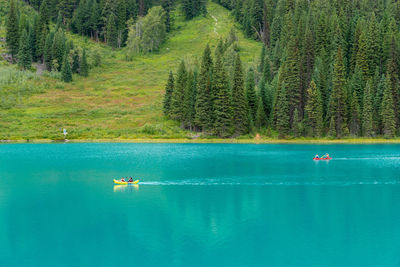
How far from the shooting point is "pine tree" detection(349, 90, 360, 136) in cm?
12038

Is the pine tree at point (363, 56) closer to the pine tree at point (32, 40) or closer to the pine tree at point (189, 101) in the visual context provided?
the pine tree at point (189, 101)

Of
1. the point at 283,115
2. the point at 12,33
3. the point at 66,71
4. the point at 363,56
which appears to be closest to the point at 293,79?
the point at 283,115

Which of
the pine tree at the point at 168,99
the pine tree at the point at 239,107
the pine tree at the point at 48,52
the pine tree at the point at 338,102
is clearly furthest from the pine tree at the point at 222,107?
the pine tree at the point at 48,52

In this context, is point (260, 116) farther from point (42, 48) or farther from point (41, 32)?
point (41, 32)

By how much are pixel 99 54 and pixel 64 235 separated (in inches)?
5974

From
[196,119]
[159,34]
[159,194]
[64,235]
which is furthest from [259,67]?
[64,235]

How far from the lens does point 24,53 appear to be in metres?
164

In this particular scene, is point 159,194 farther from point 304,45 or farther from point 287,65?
point 304,45

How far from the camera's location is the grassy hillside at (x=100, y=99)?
121625 millimetres

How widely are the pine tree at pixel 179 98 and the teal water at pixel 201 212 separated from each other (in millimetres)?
43554

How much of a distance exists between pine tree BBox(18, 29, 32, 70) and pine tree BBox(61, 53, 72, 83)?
15.8m

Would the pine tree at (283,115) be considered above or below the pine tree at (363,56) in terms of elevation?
below

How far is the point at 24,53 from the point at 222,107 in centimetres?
9128

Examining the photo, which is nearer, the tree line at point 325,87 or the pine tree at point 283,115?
the pine tree at point 283,115
